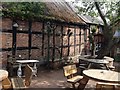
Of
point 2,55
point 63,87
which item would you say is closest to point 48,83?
point 63,87

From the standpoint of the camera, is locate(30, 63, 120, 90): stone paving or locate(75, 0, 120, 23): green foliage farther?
locate(75, 0, 120, 23): green foliage

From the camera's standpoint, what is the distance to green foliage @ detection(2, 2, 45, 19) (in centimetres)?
723

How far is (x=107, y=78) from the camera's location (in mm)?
4500

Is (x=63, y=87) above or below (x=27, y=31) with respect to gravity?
below

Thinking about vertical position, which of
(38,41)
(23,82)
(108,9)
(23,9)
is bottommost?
(23,82)

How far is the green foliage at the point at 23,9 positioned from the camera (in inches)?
285

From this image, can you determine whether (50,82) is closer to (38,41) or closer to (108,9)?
(38,41)

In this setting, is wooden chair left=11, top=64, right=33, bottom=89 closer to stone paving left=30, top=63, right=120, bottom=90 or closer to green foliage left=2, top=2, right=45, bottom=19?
stone paving left=30, top=63, right=120, bottom=90

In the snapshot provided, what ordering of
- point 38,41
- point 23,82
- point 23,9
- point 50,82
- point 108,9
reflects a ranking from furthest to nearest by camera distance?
point 108,9 < point 38,41 < point 23,9 < point 50,82 < point 23,82

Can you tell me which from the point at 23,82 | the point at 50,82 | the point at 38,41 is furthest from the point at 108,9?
the point at 23,82

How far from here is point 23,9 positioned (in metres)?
8.16

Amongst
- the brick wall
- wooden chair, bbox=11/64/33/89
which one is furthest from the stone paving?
wooden chair, bbox=11/64/33/89

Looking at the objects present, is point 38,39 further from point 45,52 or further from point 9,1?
point 9,1

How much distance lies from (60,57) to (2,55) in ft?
12.7
